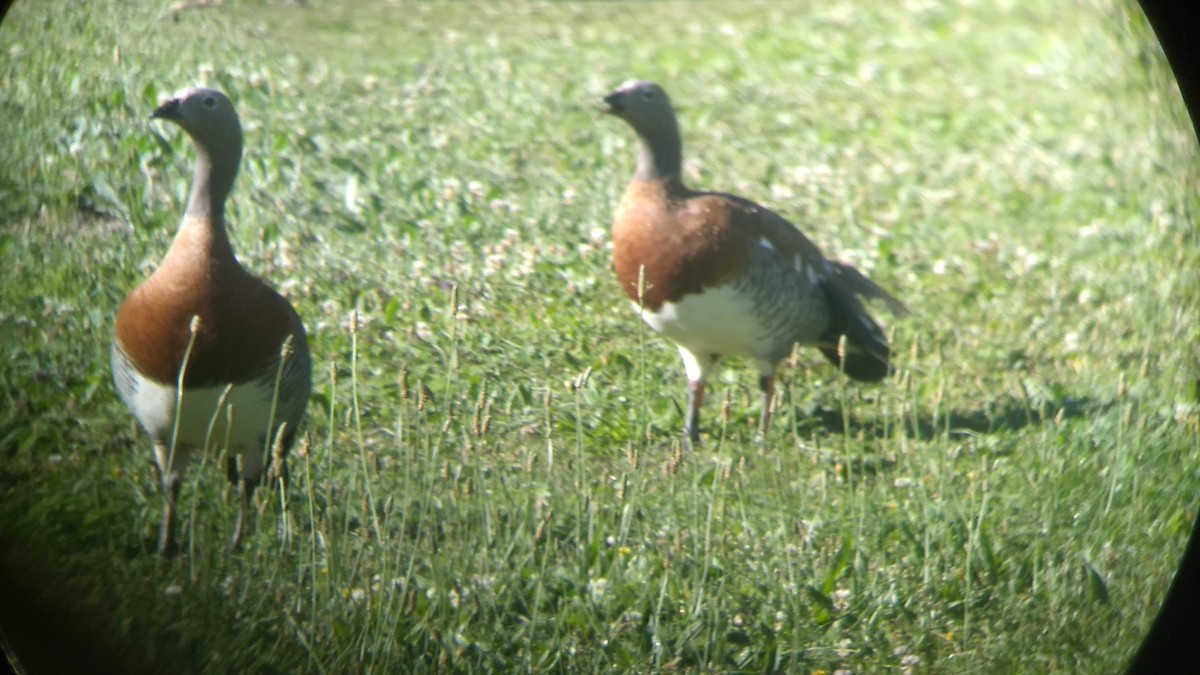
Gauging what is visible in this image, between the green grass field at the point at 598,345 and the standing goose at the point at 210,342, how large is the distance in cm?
5

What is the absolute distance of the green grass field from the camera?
262cm

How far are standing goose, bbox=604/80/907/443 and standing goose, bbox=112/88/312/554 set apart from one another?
660mm

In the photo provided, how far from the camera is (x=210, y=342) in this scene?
2.54 m

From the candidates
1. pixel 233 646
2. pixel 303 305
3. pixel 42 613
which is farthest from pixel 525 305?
pixel 42 613

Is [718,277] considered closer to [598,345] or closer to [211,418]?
[598,345]

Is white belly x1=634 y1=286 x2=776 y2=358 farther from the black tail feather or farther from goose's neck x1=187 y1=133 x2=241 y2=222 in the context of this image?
goose's neck x1=187 y1=133 x2=241 y2=222

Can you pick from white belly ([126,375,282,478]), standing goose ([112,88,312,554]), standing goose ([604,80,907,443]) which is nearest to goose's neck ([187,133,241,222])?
standing goose ([112,88,312,554])

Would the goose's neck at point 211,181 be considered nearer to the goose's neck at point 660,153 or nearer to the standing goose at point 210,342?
the standing goose at point 210,342

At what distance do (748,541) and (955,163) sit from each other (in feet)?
2.87

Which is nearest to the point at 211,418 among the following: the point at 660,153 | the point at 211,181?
the point at 211,181

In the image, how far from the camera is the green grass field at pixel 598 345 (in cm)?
262

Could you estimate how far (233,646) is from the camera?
2.69 m

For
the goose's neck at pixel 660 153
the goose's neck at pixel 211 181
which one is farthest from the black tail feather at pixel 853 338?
the goose's neck at pixel 211 181

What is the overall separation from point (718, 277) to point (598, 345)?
266mm
